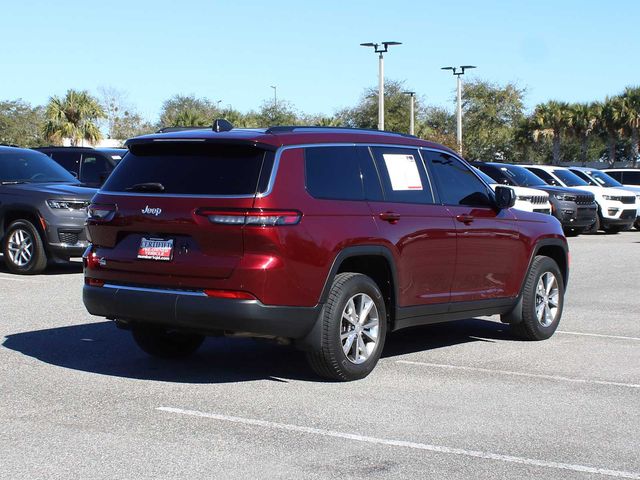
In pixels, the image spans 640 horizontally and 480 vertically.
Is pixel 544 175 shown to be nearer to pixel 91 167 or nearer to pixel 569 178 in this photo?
pixel 569 178

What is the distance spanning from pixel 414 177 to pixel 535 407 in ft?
7.55

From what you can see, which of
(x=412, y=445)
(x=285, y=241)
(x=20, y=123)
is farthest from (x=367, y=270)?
(x=20, y=123)

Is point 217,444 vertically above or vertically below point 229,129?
below

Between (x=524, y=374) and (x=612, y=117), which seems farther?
(x=612, y=117)

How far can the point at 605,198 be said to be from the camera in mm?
28219

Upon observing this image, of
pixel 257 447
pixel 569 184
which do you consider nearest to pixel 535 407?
pixel 257 447

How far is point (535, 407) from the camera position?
699 centimetres

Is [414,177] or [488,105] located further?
[488,105]

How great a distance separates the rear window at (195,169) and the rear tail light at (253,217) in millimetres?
156

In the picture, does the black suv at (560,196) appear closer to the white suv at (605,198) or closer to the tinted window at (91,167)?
the white suv at (605,198)

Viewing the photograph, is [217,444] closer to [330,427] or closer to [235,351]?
[330,427]

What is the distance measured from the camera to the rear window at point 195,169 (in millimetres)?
7215

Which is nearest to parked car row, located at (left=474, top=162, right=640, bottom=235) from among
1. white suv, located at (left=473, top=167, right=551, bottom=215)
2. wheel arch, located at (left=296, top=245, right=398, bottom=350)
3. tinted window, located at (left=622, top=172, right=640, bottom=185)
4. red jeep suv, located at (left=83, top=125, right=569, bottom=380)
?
white suv, located at (left=473, top=167, right=551, bottom=215)

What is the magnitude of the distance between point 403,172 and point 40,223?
26.8 feet
